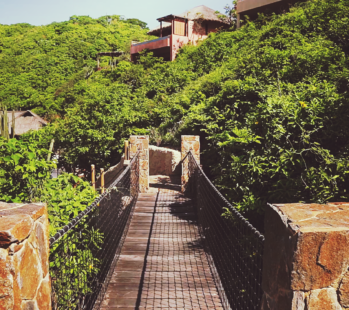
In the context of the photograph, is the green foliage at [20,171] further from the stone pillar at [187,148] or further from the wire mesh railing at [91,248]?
the stone pillar at [187,148]

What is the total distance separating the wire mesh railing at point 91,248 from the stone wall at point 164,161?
Answer: 173 cm

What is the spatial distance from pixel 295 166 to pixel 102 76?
27.0 metres

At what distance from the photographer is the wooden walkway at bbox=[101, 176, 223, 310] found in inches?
157

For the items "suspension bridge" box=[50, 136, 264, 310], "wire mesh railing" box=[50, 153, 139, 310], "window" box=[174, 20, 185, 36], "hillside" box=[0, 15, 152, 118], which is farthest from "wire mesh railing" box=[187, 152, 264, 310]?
"hillside" box=[0, 15, 152, 118]

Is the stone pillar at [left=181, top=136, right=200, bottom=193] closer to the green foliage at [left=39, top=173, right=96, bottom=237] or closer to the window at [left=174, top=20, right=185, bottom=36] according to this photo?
the green foliage at [left=39, top=173, right=96, bottom=237]

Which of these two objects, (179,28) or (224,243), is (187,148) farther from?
(179,28)

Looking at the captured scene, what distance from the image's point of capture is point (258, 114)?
619cm

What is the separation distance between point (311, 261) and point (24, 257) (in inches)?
54.9

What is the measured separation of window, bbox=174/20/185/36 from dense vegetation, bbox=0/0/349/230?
545 cm

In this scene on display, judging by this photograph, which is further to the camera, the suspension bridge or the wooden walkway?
the wooden walkway

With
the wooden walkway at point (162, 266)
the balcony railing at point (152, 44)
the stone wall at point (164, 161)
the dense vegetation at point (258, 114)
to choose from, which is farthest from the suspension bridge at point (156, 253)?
the balcony railing at point (152, 44)

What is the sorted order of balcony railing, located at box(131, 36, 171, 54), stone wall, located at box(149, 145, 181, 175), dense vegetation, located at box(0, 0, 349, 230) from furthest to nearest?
balcony railing, located at box(131, 36, 171, 54) < stone wall, located at box(149, 145, 181, 175) < dense vegetation, located at box(0, 0, 349, 230)

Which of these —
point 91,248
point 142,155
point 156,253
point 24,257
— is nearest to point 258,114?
point 156,253

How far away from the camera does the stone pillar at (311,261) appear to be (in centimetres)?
163
